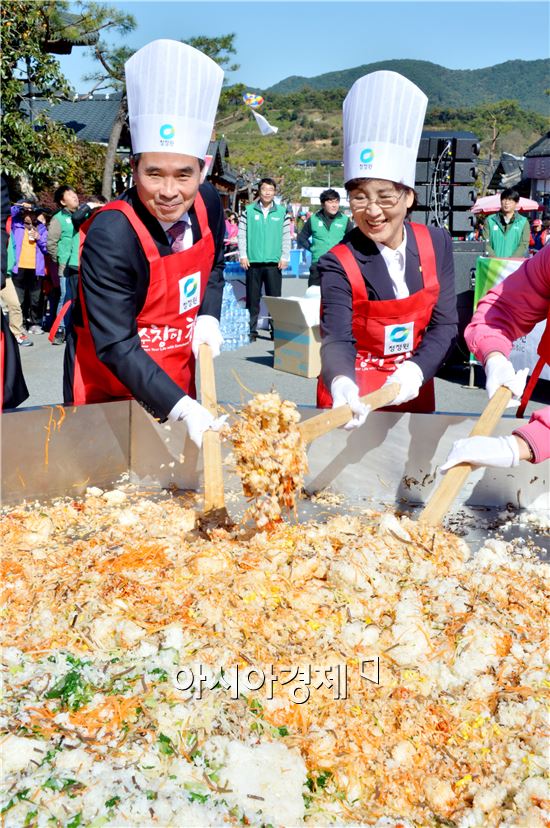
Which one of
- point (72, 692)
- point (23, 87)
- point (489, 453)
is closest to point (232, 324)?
point (23, 87)

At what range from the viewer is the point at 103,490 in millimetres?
2709

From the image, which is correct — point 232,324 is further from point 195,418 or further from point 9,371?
point 195,418

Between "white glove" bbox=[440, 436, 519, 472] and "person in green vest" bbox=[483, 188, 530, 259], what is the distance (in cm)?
858

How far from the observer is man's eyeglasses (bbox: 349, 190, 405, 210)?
2.77m

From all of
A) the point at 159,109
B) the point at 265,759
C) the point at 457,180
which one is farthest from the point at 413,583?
the point at 457,180

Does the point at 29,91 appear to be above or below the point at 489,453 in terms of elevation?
above

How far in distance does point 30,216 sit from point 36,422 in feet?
29.5

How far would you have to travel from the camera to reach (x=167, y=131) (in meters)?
2.71

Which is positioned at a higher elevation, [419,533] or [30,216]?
[30,216]

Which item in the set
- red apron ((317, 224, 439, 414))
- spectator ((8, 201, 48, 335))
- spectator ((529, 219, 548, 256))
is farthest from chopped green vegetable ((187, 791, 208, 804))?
spectator ((529, 219, 548, 256))

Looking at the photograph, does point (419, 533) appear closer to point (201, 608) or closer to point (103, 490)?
point (201, 608)

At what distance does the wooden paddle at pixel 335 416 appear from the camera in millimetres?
2318

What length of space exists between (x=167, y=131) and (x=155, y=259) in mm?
454

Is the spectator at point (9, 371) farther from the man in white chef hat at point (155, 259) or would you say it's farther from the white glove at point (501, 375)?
the white glove at point (501, 375)
